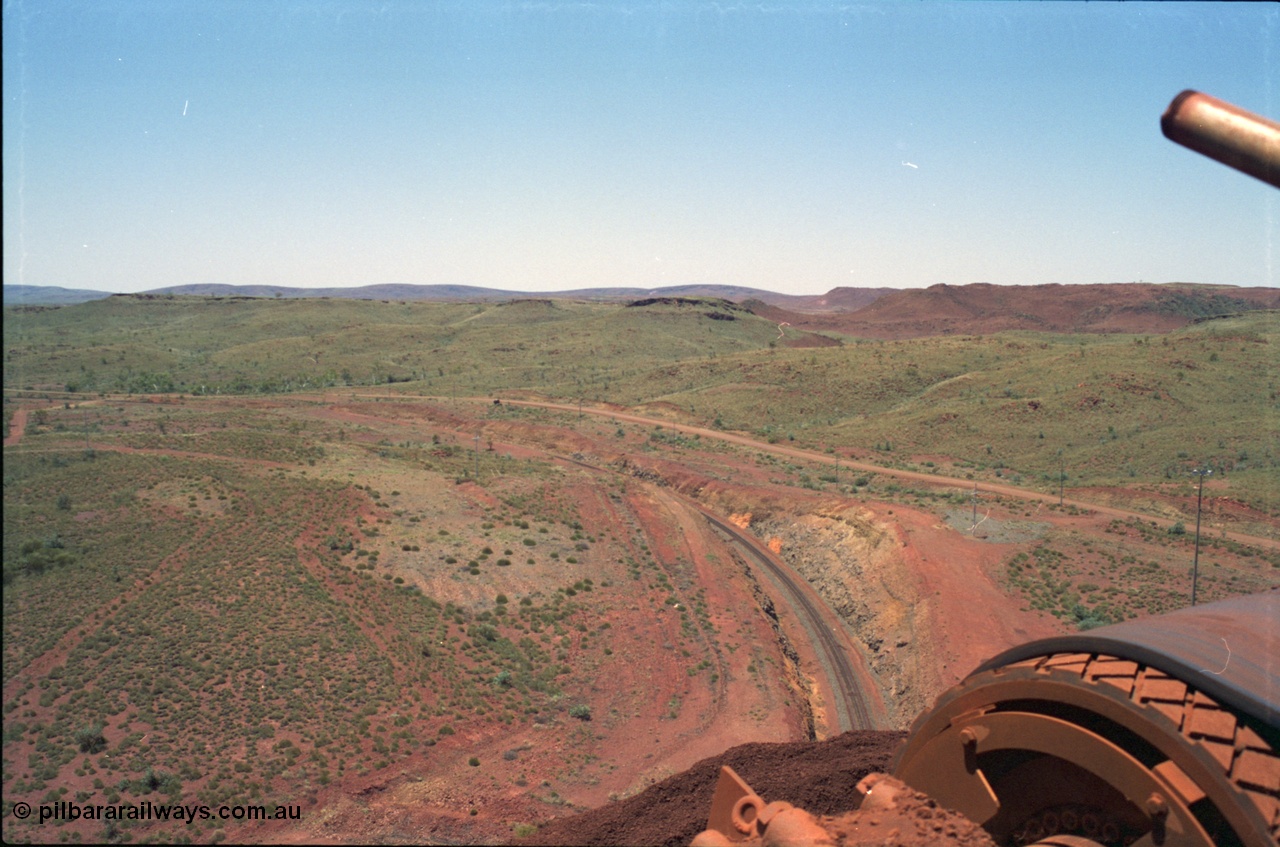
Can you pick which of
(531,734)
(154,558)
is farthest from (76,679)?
(531,734)

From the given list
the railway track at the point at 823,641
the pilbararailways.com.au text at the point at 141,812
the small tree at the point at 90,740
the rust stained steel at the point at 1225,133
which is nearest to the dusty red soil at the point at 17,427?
the small tree at the point at 90,740

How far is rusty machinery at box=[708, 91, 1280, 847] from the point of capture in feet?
14.3

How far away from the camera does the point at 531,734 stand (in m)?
24.6

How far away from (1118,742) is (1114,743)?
59 mm

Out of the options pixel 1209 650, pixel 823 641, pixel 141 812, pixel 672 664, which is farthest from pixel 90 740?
pixel 823 641

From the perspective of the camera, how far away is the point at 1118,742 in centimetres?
500

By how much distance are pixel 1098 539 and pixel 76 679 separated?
Answer: 141 feet

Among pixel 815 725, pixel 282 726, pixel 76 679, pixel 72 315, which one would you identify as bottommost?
pixel 815 725

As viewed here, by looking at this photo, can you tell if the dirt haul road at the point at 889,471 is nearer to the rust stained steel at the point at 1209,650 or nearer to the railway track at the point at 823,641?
the railway track at the point at 823,641

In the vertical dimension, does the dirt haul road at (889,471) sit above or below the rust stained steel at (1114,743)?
below

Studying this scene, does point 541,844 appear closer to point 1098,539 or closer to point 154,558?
point 154,558

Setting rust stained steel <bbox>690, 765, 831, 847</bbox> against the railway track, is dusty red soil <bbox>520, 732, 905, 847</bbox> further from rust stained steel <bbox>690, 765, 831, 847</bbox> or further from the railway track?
the railway track

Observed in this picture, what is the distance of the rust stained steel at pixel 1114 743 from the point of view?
448cm

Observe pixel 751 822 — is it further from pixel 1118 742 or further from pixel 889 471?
pixel 889 471
